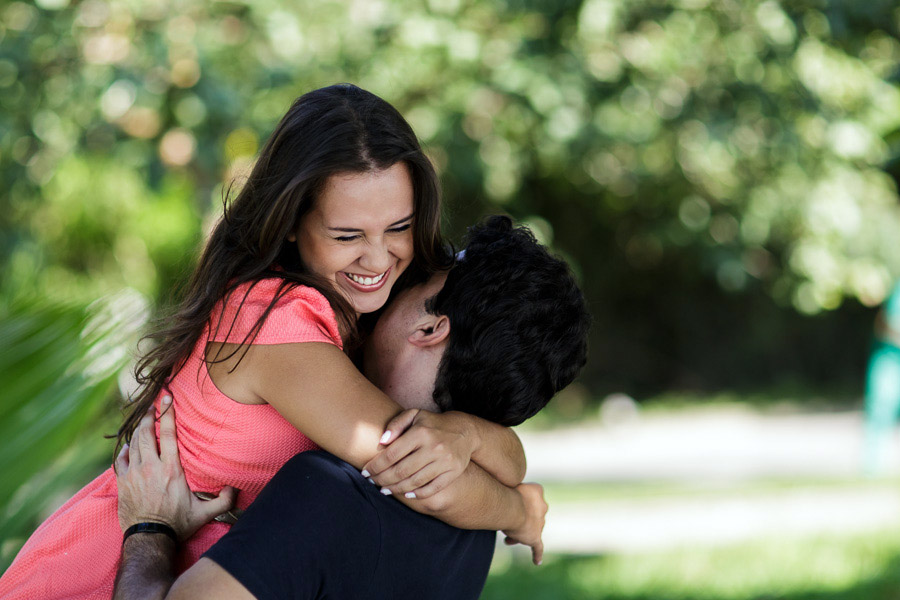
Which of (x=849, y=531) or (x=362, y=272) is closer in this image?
(x=362, y=272)

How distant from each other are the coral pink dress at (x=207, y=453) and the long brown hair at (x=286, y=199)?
0.05m

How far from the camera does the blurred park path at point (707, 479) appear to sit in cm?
661

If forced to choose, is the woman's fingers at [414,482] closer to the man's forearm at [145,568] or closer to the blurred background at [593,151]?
the man's forearm at [145,568]

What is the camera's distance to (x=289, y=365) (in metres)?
1.79

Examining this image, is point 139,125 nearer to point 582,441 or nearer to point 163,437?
point 163,437

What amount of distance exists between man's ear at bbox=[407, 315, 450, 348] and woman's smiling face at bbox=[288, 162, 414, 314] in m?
0.13

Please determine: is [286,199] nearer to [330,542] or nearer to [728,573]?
[330,542]

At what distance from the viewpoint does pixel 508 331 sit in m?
1.98

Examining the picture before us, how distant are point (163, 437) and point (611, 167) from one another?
6.67 m

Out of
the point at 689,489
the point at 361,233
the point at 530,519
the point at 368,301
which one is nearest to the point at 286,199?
the point at 361,233

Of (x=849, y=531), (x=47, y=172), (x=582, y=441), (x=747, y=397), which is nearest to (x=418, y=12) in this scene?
(x=47, y=172)

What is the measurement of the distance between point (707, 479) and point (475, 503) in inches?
274

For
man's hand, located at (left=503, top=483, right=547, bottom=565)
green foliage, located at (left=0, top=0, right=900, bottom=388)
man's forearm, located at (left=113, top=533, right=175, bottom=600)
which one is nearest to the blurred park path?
green foliage, located at (left=0, top=0, right=900, bottom=388)

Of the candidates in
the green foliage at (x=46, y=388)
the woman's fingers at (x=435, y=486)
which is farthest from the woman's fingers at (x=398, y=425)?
the green foliage at (x=46, y=388)
